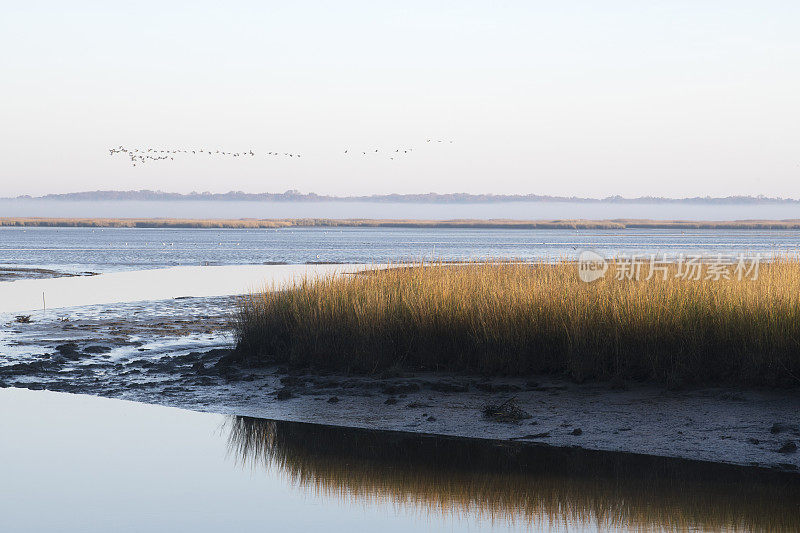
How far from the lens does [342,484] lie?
9008 millimetres

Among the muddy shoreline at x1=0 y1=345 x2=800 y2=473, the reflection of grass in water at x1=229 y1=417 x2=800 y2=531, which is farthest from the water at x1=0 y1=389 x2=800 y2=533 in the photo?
the muddy shoreline at x1=0 y1=345 x2=800 y2=473

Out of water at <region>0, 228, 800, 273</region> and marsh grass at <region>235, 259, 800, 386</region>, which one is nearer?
marsh grass at <region>235, 259, 800, 386</region>

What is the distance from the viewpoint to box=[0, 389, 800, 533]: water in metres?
7.83

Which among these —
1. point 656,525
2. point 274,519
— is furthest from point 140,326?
point 656,525

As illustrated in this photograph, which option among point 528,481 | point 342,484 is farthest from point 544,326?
point 342,484

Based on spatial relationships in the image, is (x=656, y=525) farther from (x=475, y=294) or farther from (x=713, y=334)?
(x=475, y=294)

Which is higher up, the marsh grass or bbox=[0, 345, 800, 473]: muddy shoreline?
the marsh grass

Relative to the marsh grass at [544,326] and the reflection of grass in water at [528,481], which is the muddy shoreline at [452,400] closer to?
the marsh grass at [544,326]

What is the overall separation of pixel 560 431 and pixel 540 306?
3.13m

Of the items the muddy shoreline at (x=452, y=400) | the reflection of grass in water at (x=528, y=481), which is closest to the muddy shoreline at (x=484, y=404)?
the muddy shoreline at (x=452, y=400)

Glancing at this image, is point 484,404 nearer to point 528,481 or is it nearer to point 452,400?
point 452,400

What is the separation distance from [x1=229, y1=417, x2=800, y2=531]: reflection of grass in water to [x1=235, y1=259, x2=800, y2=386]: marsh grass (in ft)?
9.52

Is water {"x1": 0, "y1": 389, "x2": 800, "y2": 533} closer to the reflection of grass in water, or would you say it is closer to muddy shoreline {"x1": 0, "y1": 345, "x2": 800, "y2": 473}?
the reflection of grass in water

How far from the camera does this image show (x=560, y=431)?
10.8 meters
